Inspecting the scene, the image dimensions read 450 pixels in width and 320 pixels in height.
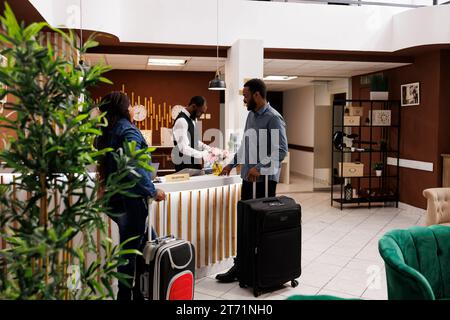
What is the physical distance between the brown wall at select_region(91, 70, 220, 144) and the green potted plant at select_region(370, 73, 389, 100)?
3.47m

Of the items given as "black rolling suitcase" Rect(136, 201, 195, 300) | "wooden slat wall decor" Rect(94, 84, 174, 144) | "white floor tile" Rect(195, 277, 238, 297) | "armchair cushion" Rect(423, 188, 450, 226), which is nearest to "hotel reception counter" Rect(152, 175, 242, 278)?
"white floor tile" Rect(195, 277, 238, 297)

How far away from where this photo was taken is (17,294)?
142cm

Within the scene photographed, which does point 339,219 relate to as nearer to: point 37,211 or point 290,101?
point 37,211

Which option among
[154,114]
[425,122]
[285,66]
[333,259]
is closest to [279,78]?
[285,66]

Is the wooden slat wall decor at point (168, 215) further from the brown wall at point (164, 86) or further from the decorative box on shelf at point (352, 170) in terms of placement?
the brown wall at point (164, 86)

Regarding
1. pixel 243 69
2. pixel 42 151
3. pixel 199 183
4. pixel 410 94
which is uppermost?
pixel 243 69

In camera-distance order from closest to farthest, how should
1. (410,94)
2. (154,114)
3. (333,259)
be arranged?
(333,259) < (410,94) < (154,114)

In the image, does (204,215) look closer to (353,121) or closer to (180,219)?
(180,219)

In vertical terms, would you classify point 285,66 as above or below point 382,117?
above

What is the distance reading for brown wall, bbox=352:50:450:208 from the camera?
7.33 m

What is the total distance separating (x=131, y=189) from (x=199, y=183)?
3.93 feet

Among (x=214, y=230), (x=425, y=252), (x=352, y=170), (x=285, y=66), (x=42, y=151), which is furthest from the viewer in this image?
(x=285, y=66)

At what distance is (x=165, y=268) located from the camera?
9.23 ft
